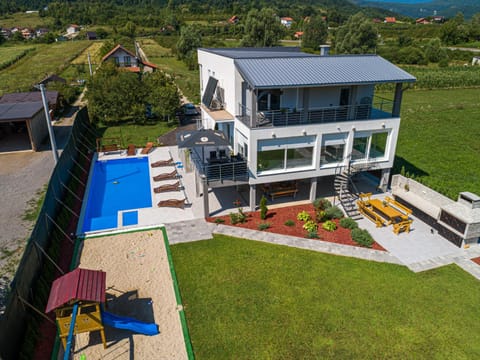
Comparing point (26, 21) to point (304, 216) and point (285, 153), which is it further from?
point (304, 216)

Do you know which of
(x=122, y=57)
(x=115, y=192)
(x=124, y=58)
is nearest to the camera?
(x=115, y=192)

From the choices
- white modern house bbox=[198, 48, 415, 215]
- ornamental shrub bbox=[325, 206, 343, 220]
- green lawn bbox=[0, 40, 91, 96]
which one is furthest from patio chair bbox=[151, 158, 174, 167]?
green lawn bbox=[0, 40, 91, 96]

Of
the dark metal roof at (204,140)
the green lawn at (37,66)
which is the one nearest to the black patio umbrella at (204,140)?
the dark metal roof at (204,140)

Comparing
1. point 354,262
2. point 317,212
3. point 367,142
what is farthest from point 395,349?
point 367,142

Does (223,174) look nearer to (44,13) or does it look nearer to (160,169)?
(160,169)

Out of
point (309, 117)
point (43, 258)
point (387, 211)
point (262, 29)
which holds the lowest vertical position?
point (387, 211)

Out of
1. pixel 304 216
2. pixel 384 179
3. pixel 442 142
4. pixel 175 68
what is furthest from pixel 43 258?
pixel 175 68

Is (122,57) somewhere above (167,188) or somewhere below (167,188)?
above
